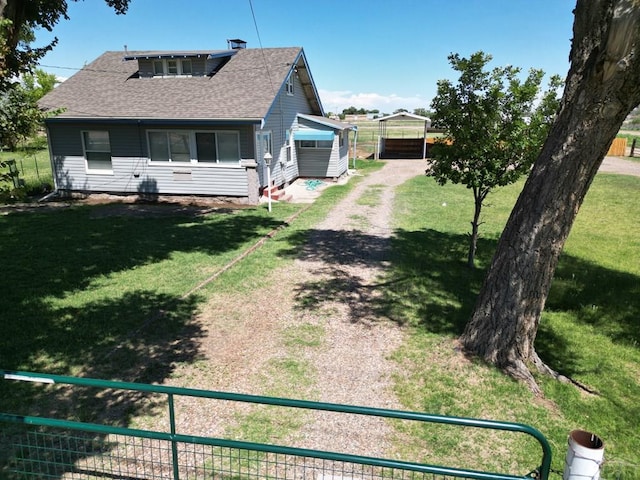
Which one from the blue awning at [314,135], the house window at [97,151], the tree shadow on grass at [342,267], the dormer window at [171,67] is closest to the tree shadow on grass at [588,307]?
the tree shadow on grass at [342,267]

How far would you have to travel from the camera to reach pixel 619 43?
421cm

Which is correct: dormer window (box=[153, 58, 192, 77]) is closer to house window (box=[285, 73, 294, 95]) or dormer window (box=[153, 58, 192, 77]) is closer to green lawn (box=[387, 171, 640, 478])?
house window (box=[285, 73, 294, 95])

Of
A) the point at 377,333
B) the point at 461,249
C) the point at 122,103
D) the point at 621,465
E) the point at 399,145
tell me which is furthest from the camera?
the point at 399,145

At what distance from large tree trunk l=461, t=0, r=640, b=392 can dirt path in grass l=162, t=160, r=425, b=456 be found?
154 cm

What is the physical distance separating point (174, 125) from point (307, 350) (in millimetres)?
12385

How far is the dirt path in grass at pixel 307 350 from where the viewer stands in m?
4.66

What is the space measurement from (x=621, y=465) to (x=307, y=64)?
65.6 feet

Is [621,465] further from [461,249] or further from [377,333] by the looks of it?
[461,249]

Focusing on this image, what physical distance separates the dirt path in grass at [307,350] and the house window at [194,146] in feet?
24.5

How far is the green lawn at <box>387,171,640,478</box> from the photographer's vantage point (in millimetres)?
4617

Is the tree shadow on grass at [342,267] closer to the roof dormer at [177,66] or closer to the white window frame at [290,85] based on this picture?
the white window frame at [290,85]

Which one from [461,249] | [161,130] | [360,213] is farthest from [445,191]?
[161,130]

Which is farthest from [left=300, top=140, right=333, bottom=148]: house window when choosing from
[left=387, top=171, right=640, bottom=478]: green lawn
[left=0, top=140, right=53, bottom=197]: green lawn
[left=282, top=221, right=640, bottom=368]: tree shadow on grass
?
[left=0, top=140, right=53, bottom=197]: green lawn

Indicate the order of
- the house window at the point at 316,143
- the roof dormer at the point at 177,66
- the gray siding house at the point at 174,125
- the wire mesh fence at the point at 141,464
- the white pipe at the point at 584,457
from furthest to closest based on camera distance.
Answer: the house window at the point at 316,143 < the roof dormer at the point at 177,66 < the gray siding house at the point at 174,125 < the wire mesh fence at the point at 141,464 < the white pipe at the point at 584,457
